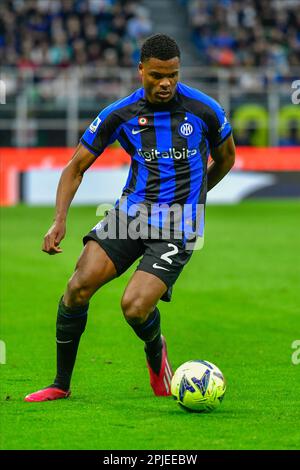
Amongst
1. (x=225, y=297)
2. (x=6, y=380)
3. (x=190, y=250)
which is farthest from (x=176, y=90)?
(x=225, y=297)

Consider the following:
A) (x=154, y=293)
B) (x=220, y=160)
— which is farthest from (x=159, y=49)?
(x=154, y=293)

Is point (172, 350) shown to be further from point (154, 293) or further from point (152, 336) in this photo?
point (154, 293)

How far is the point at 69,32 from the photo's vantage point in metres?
31.5

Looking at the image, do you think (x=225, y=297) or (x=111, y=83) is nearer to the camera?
(x=225, y=297)

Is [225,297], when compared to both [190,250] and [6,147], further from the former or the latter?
[6,147]

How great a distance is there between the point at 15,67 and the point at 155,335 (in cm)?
2291

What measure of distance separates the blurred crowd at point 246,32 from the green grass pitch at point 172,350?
14.3 metres

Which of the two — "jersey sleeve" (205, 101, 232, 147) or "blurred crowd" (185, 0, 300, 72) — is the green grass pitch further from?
"blurred crowd" (185, 0, 300, 72)

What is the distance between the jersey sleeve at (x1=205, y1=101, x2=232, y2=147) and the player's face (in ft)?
1.09

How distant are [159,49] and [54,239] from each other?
4.65 ft

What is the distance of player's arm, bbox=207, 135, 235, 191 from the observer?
732 cm

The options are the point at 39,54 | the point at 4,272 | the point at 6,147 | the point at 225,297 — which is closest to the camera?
the point at 225,297

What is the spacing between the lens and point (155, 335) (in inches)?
285

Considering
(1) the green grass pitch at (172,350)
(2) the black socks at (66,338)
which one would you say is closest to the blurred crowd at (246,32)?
Answer: (1) the green grass pitch at (172,350)
